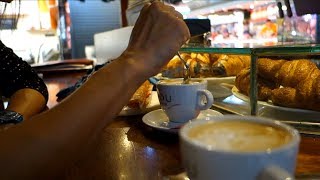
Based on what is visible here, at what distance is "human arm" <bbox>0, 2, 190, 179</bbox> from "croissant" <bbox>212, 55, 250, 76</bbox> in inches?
17.3

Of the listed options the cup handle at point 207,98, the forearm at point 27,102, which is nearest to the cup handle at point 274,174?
the cup handle at point 207,98

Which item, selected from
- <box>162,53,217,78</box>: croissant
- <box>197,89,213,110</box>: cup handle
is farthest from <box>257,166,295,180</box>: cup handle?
<box>162,53,217,78</box>: croissant

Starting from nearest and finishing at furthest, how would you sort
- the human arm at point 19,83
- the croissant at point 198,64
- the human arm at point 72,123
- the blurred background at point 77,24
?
the human arm at point 72,123 → the croissant at point 198,64 → the human arm at point 19,83 → the blurred background at point 77,24

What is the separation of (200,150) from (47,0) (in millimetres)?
6249

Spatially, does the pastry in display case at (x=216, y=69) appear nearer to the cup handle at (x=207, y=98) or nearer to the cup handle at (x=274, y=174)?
the cup handle at (x=207, y=98)

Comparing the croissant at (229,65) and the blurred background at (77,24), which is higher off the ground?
the blurred background at (77,24)

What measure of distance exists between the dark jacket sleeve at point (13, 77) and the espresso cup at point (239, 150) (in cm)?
103

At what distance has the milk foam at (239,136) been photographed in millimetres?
338

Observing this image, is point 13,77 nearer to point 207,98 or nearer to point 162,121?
point 162,121

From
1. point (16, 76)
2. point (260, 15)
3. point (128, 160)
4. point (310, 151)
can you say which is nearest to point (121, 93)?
point (128, 160)

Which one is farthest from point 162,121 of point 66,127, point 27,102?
point 27,102

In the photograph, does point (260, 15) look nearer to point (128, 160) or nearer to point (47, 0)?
point (128, 160)

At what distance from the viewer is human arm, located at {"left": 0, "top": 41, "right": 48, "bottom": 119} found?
1193 mm

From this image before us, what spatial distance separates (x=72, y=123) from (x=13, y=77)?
1001 millimetres
